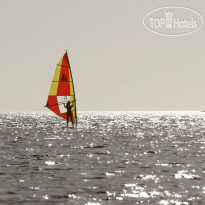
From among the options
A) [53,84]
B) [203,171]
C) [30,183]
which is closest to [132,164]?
[203,171]

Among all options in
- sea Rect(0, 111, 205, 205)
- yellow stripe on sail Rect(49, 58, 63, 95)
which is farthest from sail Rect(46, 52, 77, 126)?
sea Rect(0, 111, 205, 205)

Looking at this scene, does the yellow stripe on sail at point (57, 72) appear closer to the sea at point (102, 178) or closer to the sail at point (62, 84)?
the sail at point (62, 84)

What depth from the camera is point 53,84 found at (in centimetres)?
6119

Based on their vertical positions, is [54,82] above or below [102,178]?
above

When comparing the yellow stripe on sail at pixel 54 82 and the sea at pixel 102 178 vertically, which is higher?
the yellow stripe on sail at pixel 54 82

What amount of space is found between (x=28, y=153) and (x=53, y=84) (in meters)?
26.1

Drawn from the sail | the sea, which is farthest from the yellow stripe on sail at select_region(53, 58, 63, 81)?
the sea

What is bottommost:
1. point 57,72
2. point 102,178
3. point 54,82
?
point 102,178

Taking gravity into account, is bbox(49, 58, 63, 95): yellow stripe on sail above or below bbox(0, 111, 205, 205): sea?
above

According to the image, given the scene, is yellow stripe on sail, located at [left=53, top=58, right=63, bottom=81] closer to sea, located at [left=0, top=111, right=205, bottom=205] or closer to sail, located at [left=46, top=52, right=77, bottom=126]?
sail, located at [left=46, top=52, right=77, bottom=126]

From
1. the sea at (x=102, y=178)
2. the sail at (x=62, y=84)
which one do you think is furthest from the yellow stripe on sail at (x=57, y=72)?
the sea at (x=102, y=178)

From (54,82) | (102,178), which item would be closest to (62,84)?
(54,82)

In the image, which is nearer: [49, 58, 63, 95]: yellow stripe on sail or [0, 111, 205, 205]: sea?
[0, 111, 205, 205]: sea

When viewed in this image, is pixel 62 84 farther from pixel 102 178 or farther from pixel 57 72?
pixel 102 178
